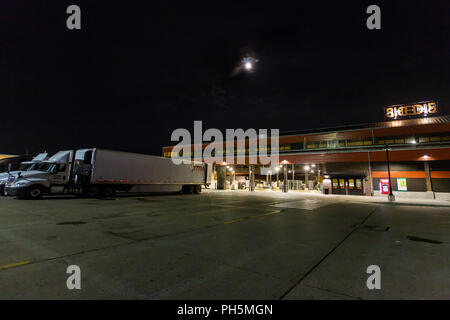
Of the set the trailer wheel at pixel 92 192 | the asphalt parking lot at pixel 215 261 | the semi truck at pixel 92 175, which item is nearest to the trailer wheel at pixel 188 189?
the semi truck at pixel 92 175

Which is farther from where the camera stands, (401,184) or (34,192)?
(401,184)

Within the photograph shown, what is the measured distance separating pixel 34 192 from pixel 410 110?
47121 mm

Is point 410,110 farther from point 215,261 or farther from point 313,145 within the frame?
point 215,261

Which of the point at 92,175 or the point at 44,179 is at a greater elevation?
the point at 92,175

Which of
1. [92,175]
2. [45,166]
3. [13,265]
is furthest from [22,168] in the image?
[13,265]

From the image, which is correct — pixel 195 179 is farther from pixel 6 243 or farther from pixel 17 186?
pixel 6 243

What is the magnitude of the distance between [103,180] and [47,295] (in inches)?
677

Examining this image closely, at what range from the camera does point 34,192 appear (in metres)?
15.8

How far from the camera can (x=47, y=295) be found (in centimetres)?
289

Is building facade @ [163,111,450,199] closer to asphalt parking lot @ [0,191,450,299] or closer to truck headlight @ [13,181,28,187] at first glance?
asphalt parking lot @ [0,191,450,299]

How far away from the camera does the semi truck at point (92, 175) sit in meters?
15.9

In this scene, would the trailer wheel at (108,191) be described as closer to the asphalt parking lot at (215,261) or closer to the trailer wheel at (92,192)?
the trailer wheel at (92,192)

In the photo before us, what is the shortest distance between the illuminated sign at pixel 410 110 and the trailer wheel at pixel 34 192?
44.7 m

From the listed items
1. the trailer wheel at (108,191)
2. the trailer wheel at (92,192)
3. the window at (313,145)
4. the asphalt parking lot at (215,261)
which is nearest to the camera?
the asphalt parking lot at (215,261)
